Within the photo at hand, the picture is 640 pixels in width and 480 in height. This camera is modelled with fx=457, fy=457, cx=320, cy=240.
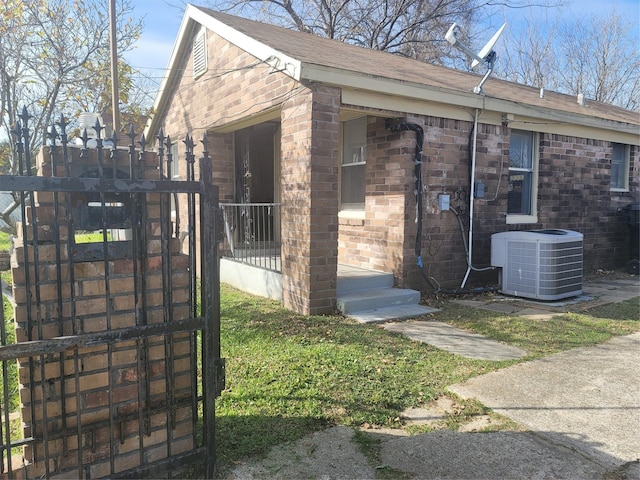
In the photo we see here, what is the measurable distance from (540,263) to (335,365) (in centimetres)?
395

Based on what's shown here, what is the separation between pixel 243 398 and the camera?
10.4 ft

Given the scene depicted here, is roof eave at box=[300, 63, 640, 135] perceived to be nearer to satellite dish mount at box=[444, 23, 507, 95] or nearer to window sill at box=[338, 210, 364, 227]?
satellite dish mount at box=[444, 23, 507, 95]

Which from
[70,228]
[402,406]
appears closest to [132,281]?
[70,228]

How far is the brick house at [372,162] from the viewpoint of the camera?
5637 millimetres

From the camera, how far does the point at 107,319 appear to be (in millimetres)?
2061

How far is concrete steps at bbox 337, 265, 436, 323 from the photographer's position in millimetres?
5648

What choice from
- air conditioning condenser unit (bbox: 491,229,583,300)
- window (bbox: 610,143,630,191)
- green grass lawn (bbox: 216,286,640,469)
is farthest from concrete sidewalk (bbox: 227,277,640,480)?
window (bbox: 610,143,630,191)

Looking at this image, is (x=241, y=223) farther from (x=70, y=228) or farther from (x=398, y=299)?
(x=70, y=228)

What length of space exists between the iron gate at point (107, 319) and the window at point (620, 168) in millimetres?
10106

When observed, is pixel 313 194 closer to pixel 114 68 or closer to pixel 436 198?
pixel 436 198

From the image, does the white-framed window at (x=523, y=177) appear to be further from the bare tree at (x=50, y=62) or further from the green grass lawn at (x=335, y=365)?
the bare tree at (x=50, y=62)

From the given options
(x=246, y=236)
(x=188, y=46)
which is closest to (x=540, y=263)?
(x=246, y=236)

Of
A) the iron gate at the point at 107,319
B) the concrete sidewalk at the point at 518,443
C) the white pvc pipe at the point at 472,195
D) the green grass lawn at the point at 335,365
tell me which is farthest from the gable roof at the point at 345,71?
the concrete sidewalk at the point at 518,443

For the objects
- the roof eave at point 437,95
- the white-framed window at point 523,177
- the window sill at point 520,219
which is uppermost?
the roof eave at point 437,95
